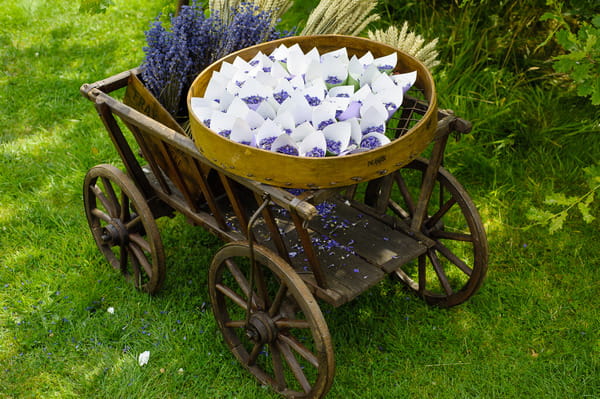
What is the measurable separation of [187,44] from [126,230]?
87 cm

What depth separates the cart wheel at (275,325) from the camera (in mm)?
1965

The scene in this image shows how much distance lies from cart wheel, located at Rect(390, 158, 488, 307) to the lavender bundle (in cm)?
90

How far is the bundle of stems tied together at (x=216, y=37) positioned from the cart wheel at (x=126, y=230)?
1.36ft

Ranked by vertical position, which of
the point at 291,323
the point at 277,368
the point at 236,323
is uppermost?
the point at 291,323

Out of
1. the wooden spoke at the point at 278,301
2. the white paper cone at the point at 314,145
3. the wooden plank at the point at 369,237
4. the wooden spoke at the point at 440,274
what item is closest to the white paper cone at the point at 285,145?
the white paper cone at the point at 314,145

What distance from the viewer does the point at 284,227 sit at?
2492mm

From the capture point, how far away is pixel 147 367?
2.48 metres

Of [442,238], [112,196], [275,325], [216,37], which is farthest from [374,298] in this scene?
[216,37]

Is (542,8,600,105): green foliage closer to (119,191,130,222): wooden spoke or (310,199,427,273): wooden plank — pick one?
(310,199,427,273): wooden plank

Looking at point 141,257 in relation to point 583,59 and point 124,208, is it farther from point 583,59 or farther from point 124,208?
point 583,59

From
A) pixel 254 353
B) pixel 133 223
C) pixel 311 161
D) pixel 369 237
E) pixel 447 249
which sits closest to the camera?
pixel 311 161

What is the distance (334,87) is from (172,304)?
4.23 ft

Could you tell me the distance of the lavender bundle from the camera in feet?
8.24

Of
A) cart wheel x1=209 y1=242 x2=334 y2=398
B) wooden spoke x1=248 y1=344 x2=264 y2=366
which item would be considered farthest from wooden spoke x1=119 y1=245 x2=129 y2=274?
wooden spoke x1=248 y1=344 x2=264 y2=366
